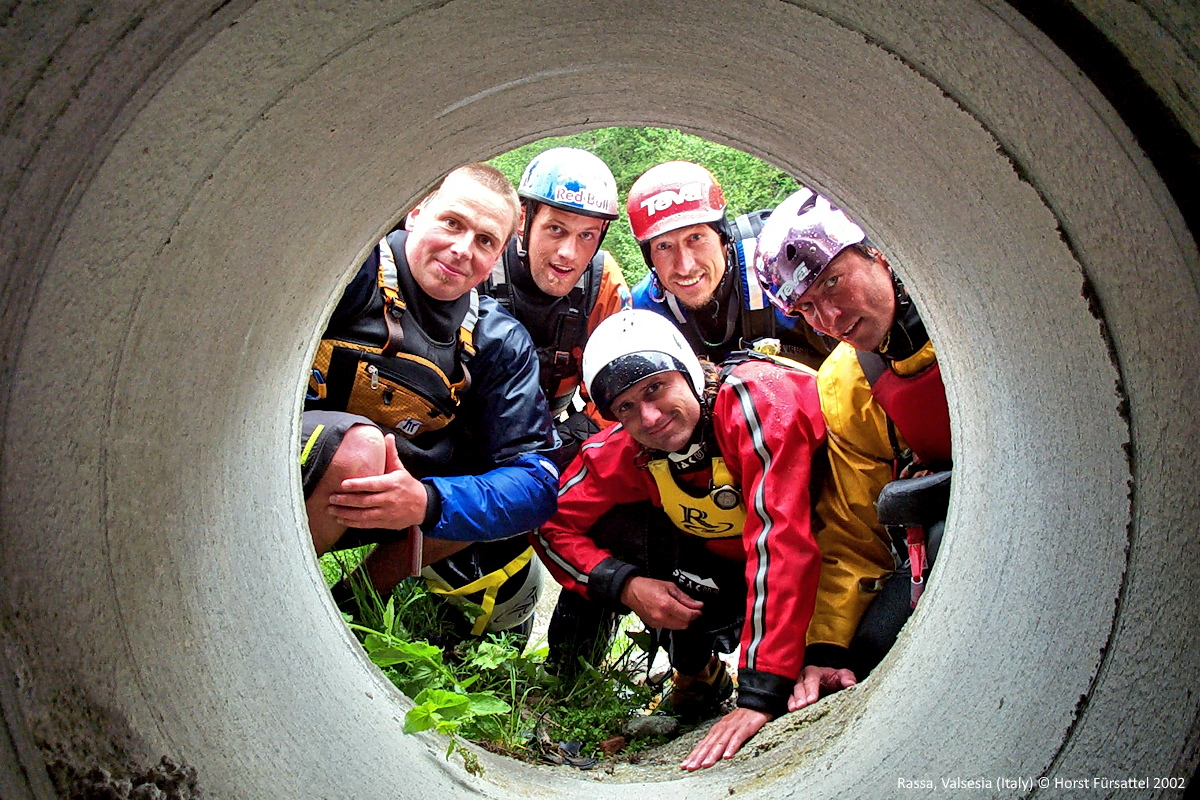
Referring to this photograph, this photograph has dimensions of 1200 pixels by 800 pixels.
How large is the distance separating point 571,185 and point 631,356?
125 cm

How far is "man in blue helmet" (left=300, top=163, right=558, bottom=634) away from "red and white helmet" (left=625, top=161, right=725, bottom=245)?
961 mm

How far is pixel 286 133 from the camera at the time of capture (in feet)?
5.07

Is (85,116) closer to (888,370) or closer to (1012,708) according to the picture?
(1012,708)

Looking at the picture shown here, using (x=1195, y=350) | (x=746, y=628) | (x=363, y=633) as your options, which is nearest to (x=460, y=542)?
(x=363, y=633)

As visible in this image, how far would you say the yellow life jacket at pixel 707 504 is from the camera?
3324 millimetres

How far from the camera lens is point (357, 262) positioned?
7.51ft

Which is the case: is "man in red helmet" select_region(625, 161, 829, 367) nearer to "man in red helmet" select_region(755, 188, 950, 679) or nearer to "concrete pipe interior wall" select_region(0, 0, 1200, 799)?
"man in red helmet" select_region(755, 188, 950, 679)

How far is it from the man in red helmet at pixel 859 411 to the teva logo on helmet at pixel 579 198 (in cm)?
121

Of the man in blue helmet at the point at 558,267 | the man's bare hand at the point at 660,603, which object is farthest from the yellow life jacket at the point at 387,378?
the man's bare hand at the point at 660,603

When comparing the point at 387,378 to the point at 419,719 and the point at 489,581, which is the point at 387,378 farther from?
the point at 419,719

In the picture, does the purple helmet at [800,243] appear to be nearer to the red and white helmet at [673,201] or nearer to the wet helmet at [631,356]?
the wet helmet at [631,356]

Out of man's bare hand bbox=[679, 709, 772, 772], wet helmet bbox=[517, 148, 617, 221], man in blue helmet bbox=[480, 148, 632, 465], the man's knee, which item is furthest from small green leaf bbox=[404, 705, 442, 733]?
wet helmet bbox=[517, 148, 617, 221]

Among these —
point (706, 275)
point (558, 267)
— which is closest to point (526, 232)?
point (558, 267)

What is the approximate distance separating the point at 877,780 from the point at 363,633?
199 cm
